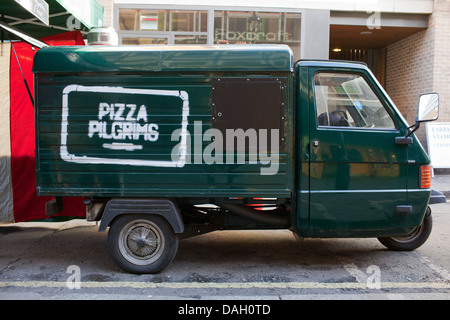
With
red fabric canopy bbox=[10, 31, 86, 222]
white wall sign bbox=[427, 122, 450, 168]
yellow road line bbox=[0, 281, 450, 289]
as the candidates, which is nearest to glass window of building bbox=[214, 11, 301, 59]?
white wall sign bbox=[427, 122, 450, 168]

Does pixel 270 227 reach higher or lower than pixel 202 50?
lower

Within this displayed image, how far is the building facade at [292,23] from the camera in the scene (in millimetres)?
10898

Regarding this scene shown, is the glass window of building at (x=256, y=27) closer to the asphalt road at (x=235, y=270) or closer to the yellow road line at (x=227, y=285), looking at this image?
the asphalt road at (x=235, y=270)

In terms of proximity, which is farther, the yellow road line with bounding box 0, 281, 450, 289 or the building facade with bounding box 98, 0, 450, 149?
the building facade with bounding box 98, 0, 450, 149

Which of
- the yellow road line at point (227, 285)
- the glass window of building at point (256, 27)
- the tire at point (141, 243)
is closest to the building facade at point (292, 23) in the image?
the glass window of building at point (256, 27)

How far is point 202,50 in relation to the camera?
14.4 ft

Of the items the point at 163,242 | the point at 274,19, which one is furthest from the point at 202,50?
the point at 274,19

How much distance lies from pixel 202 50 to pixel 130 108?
3.12 feet

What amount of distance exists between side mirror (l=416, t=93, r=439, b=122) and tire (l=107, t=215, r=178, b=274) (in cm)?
288

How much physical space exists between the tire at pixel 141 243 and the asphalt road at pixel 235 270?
0.44 ft

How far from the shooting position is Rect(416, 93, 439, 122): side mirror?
4.32 meters

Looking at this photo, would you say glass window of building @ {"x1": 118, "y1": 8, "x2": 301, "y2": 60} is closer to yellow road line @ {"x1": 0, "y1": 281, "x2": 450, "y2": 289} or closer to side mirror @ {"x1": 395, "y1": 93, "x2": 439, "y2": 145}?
side mirror @ {"x1": 395, "y1": 93, "x2": 439, "y2": 145}
